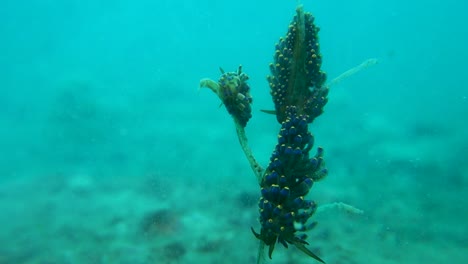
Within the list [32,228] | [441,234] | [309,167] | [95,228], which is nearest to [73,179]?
[32,228]

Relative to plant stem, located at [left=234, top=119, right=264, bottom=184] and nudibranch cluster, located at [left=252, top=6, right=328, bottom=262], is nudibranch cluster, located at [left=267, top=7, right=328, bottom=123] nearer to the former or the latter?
nudibranch cluster, located at [left=252, top=6, right=328, bottom=262]

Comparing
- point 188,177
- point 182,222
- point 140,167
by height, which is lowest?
point 182,222

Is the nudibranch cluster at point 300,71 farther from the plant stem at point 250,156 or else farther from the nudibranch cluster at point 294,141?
the plant stem at point 250,156

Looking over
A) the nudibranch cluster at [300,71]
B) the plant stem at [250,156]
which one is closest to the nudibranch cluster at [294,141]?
the nudibranch cluster at [300,71]

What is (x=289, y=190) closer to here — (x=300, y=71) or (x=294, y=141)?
(x=294, y=141)

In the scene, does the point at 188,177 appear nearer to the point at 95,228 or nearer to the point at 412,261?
the point at 95,228

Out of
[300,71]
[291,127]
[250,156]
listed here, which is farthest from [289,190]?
[300,71]
